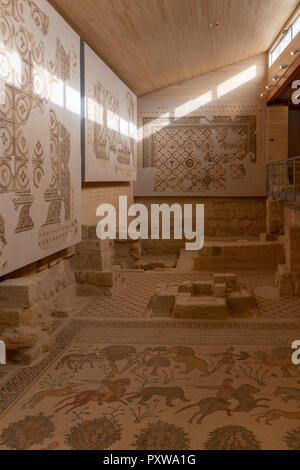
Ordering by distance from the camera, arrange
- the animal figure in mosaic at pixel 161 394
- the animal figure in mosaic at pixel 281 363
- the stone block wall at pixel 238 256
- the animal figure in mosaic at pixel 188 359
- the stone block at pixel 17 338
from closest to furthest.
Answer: the animal figure in mosaic at pixel 161 394
the animal figure in mosaic at pixel 281 363
the animal figure in mosaic at pixel 188 359
the stone block at pixel 17 338
the stone block wall at pixel 238 256

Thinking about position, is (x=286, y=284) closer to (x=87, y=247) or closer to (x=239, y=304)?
(x=239, y=304)

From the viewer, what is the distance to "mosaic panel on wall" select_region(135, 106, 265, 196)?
504 inches

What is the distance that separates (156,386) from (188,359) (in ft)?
2.44

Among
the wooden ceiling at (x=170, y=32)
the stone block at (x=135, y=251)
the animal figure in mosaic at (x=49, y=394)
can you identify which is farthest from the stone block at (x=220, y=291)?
the wooden ceiling at (x=170, y=32)

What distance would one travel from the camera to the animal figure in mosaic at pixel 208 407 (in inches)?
143

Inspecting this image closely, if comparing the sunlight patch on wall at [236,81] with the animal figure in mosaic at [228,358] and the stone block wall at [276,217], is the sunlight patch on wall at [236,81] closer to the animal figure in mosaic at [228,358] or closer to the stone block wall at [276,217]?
the stone block wall at [276,217]

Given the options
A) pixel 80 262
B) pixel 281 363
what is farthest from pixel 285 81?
pixel 281 363

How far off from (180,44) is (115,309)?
5.68m

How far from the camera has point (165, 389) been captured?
412 centimetres

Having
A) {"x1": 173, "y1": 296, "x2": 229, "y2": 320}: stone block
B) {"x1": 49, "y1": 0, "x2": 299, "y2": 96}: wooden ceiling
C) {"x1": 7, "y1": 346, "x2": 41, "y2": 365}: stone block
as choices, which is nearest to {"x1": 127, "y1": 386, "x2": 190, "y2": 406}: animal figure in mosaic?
{"x1": 7, "y1": 346, "x2": 41, "y2": 365}: stone block

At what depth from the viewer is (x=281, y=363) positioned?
4.69m

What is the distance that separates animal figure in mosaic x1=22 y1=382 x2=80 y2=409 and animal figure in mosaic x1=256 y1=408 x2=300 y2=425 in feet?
5.37

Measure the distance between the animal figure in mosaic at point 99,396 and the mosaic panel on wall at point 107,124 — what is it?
13.6ft
